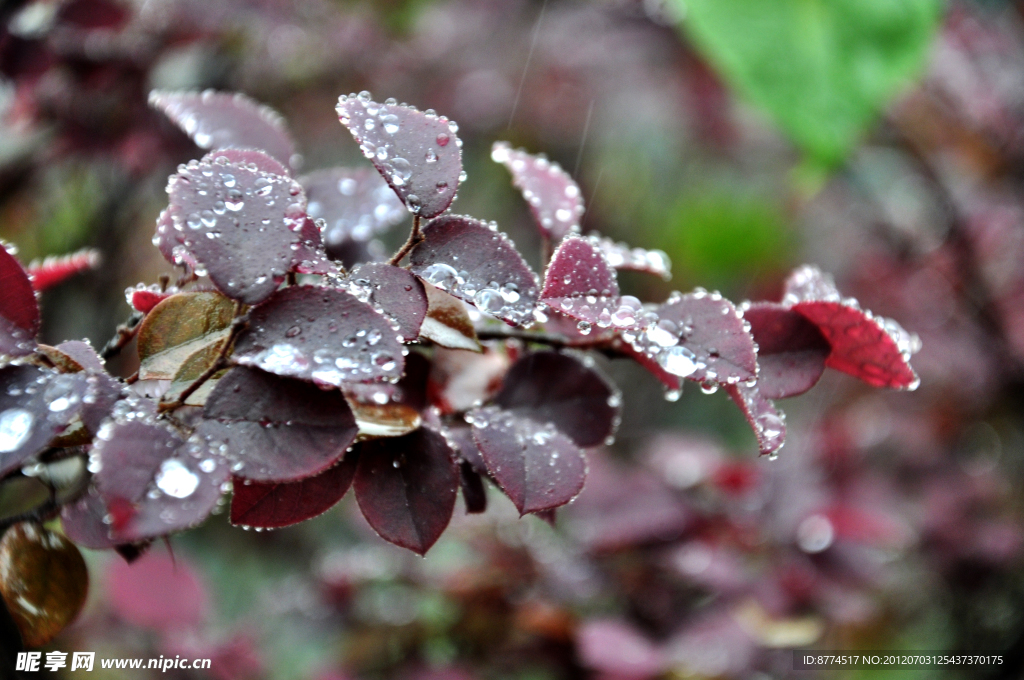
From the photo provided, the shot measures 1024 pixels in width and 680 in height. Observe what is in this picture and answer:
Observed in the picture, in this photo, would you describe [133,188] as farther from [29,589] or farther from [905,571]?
[905,571]

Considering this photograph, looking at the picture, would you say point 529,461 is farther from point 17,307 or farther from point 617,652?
point 617,652

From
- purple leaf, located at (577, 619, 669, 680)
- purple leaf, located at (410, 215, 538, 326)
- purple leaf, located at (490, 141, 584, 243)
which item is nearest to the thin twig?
purple leaf, located at (410, 215, 538, 326)

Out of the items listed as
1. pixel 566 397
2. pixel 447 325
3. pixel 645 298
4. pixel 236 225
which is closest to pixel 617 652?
pixel 566 397

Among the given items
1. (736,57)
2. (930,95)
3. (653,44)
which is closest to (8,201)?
(736,57)

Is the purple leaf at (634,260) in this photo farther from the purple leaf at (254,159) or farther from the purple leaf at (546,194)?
the purple leaf at (254,159)

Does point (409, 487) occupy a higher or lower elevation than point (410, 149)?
lower
